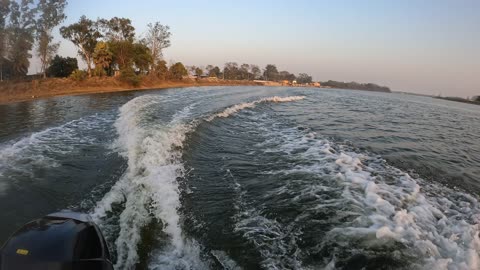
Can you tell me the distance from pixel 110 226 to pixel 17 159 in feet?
17.2

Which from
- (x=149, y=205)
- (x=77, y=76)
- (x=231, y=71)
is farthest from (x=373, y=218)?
(x=231, y=71)

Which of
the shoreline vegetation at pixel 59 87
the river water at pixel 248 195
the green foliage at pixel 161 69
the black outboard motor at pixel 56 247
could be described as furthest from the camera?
the green foliage at pixel 161 69

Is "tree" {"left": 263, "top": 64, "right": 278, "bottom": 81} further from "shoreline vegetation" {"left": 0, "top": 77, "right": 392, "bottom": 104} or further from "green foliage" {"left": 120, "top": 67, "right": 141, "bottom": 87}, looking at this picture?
"green foliage" {"left": 120, "top": 67, "right": 141, "bottom": 87}

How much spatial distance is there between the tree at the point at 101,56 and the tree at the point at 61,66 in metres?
4.52

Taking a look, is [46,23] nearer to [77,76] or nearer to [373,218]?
[77,76]

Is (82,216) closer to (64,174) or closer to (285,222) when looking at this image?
(285,222)

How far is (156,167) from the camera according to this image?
314 inches

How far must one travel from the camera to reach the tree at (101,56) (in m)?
43.4

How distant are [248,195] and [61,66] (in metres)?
48.1

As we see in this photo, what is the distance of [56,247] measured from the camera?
9.97ft

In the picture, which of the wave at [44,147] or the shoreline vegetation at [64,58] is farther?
the shoreline vegetation at [64,58]

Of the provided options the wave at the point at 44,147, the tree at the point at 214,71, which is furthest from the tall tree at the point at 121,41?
the tree at the point at 214,71

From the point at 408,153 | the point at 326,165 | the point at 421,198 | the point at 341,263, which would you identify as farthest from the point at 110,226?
the point at 408,153

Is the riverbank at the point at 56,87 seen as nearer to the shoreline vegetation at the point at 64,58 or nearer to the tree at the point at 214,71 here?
the shoreline vegetation at the point at 64,58
